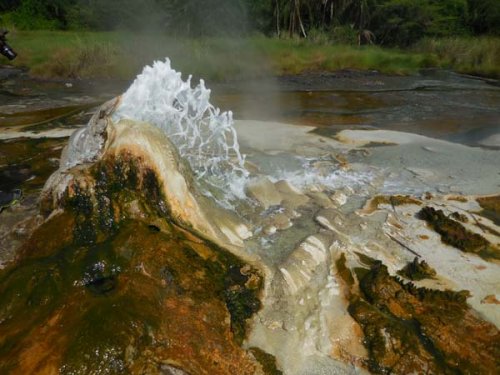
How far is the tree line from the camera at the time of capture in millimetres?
16484

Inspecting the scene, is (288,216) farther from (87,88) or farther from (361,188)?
(87,88)

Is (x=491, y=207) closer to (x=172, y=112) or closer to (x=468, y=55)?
(x=172, y=112)

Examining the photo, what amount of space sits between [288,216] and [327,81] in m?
9.79

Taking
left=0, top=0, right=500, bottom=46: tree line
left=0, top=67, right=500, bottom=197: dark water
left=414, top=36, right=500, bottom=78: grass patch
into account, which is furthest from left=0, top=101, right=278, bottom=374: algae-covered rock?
left=0, top=0, right=500, bottom=46: tree line

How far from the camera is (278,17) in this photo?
19125 millimetres

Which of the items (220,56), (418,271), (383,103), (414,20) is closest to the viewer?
(418,271)

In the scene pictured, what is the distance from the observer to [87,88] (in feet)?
35.6

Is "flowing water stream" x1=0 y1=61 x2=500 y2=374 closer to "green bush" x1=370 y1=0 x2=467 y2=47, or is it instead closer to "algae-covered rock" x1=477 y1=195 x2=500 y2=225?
"algae-covered rock" x1=477 y1=195 x2=500 y2=225

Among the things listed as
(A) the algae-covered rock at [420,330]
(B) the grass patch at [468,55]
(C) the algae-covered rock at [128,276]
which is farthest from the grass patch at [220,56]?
(A) the algae-covered rock at [420,330]

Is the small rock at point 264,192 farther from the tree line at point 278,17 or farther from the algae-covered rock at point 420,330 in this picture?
the tree line at point 278,17

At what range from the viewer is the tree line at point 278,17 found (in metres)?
16.5

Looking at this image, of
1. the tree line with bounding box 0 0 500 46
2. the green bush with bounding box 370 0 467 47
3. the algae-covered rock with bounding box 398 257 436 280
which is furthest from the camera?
the green bush with bounding box 370 0 467 47

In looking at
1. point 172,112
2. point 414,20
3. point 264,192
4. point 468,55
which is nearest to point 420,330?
point 264,192

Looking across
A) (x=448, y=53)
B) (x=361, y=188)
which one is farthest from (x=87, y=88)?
(x=448, y=53)
